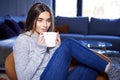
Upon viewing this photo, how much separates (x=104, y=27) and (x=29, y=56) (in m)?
3.70

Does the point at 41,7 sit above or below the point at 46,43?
above

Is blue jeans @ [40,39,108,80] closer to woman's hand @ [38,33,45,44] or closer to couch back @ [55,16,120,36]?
woman's hand @ [38,33,45,44]

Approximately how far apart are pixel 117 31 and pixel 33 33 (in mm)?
3585

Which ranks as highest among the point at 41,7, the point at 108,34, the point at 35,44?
the point at 41,7

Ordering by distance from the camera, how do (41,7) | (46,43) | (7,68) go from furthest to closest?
(41,7) → (7,68) → (46,43)

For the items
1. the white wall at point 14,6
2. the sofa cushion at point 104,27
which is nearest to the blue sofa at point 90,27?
the sofa cushion at point 104,27

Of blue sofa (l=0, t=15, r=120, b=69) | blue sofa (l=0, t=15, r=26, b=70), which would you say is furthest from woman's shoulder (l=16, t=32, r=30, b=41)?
blue sofa (l=0, t=15, r=120, b=69)

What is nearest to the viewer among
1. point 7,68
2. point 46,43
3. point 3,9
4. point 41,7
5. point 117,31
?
point 46,43

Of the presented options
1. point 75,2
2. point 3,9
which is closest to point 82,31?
point 75,2

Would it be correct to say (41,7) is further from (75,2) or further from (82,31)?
(75,2)

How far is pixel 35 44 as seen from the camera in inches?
62.5

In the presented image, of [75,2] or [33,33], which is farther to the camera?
[75,2]

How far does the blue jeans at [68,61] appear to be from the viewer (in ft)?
4.59

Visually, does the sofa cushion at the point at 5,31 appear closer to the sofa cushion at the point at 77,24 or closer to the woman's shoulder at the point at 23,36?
the sofa cushion at the point at 77,24
